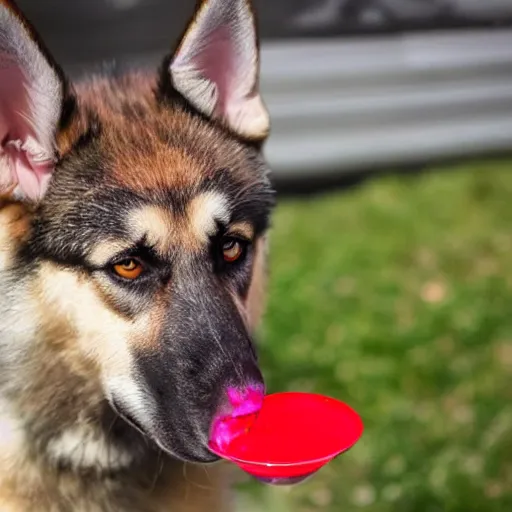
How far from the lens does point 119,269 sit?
7.64ft

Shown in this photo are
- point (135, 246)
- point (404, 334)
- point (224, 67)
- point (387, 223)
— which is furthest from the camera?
point (387, 223)

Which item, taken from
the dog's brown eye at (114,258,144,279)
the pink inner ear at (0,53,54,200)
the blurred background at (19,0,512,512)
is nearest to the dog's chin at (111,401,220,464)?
the dog's brown eye at (114,258,144,279)

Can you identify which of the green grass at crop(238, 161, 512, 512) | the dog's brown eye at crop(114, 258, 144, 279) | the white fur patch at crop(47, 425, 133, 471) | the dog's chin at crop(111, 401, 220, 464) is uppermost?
the dog's brown eye at crop(114, 258, 144, 279)

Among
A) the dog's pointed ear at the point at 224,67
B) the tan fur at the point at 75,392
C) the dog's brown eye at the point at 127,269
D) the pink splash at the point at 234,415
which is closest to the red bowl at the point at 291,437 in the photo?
the pink splash at the point at 234,415

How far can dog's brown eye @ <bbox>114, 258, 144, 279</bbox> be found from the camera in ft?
7.64

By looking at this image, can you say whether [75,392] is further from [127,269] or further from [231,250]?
[231,250]

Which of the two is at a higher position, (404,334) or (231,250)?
(231,250)

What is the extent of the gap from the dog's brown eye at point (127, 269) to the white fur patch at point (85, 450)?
481 millimetres

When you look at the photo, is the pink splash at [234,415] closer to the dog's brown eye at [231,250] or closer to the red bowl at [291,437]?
the red bowl at [291,437]

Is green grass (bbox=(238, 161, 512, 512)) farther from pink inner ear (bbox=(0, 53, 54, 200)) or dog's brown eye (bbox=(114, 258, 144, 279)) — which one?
pink inner ear (bbox=(0, 53, 54, 200))

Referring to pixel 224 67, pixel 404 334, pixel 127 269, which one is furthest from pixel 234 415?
pixel 404 334

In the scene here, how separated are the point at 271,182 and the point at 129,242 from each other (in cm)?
58

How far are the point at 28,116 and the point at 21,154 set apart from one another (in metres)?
0.10

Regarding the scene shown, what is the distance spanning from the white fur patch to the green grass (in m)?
0.61
